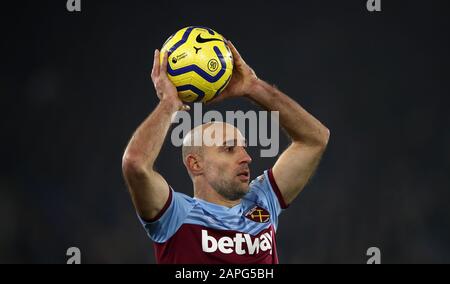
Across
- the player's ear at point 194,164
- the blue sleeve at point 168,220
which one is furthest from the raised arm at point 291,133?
the blue sleeve at point 168,220

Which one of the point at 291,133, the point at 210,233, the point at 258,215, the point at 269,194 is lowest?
the point at 210,233

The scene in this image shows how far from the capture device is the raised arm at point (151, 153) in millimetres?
3807

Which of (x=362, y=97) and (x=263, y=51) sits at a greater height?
(x=263, y=51)

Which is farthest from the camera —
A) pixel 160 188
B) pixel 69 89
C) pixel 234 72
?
pixel 69 89

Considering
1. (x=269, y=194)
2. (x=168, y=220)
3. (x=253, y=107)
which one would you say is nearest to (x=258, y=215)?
(x=269, y=194)

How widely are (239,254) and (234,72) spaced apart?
106cm

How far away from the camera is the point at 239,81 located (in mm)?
4406

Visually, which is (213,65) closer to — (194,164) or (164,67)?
(164,67)

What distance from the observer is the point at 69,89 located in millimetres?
8328

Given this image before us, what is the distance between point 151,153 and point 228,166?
2.23 feet

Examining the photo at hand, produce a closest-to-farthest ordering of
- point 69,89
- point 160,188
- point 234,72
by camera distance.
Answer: point 160,188
point 234,72
point 69,89
